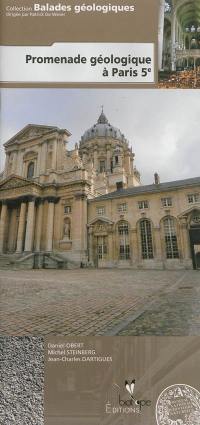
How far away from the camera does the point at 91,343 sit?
9.26 ft

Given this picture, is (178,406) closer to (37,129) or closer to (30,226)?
(30,226)

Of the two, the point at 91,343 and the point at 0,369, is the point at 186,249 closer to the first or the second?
the point at 91,343

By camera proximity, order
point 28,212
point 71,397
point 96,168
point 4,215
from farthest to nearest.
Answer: point 96,168, point 28,212, point 4,215, point 71,397

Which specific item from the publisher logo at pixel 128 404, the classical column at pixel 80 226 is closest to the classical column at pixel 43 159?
the classical column at pixel 80 226

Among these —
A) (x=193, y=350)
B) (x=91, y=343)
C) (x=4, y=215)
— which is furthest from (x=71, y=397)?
(x=4, y=215)

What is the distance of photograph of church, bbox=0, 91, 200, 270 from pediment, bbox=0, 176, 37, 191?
0.01m

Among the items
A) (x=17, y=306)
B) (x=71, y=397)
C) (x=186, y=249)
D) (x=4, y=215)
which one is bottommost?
(x=71, y=397)

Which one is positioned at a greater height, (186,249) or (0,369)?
(186,249)

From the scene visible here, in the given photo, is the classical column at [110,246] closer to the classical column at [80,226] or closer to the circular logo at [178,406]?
the classical column at [80,226]

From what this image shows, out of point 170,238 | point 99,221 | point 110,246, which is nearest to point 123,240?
point 110,246

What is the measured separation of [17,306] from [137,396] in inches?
56.9

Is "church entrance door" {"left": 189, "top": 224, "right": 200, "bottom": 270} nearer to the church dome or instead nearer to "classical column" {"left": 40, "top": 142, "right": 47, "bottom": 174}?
the church dome

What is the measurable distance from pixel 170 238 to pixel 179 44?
2.44 metres

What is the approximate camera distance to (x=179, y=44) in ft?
12.2
